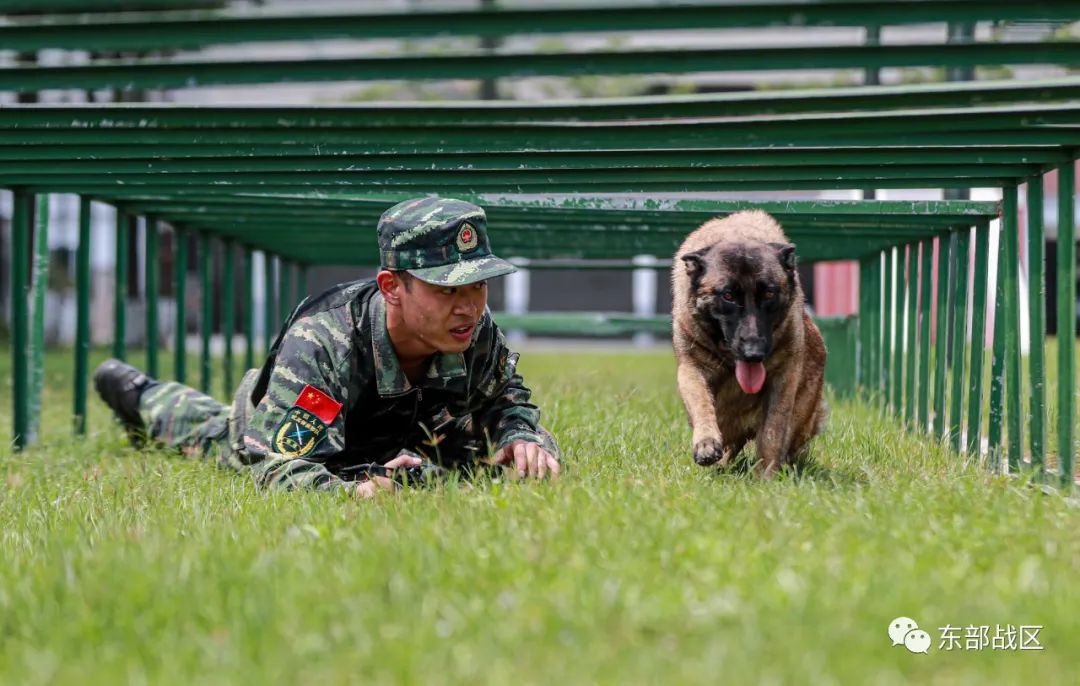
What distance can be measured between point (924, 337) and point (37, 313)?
5.42 m

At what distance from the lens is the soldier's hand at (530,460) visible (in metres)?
4.63

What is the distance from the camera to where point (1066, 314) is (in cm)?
492

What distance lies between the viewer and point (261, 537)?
357 centimetres

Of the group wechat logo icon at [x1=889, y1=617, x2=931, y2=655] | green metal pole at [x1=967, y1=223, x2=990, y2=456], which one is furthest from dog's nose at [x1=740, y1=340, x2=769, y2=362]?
wechat logo icon at [x1=889, y1=617, x2=931, y2=655]

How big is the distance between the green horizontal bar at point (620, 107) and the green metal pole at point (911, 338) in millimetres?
3583

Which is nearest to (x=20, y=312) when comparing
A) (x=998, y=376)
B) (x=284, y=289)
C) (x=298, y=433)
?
(x=298, y=433)

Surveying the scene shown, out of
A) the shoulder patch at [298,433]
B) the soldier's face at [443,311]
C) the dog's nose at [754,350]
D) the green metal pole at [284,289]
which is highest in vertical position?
the green metal pole at [284,289]

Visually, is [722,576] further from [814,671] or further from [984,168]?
[984,168]

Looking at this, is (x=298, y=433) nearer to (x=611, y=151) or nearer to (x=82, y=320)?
(x=611, y=151)

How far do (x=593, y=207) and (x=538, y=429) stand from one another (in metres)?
1.56

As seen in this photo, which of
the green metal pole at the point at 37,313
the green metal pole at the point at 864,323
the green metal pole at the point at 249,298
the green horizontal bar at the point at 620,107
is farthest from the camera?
the green metal pole at the point at 249,298

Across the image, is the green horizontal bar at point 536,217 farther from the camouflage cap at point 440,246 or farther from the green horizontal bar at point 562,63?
the green horizontal bar at point 562,63

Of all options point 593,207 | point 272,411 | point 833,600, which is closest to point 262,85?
point 272,411

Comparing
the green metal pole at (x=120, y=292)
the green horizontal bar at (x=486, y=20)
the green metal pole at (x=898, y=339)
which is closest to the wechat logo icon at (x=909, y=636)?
the green horizontal bar at (x=486, y=20)
